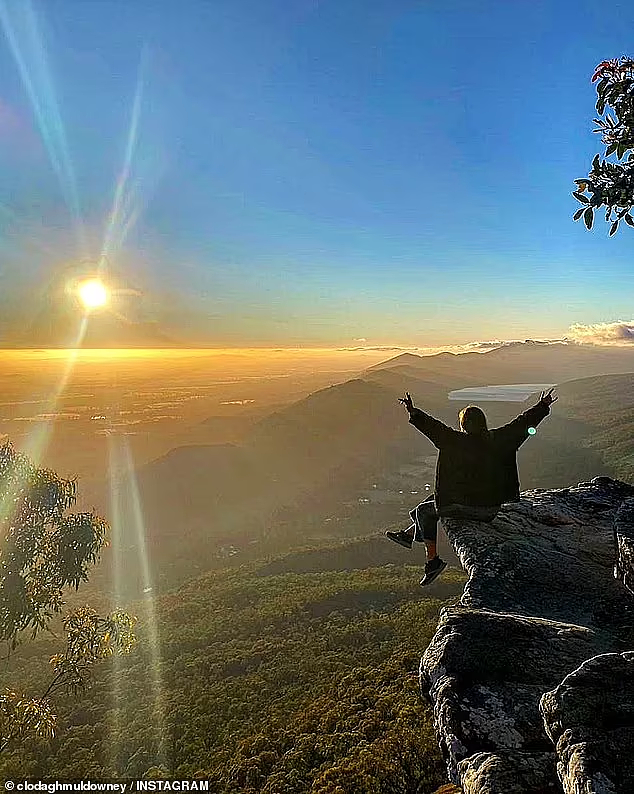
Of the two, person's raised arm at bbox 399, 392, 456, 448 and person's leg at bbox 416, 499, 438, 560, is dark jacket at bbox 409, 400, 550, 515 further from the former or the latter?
person's leg at bbox 416, 499, 438, 560

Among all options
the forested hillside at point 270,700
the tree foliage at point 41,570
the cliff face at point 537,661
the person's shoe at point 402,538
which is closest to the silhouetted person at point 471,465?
the person's shoe at point 402,538

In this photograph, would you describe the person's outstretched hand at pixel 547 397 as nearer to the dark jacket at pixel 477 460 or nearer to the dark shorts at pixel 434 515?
the dark jacket at pixel 477 460

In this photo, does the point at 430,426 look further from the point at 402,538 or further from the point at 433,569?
the point at 433,569

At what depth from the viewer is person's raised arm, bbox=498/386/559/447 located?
9242mm

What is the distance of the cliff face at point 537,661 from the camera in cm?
381

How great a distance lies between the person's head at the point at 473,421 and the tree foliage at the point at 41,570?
12.2m

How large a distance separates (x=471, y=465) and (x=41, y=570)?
43.0 feet

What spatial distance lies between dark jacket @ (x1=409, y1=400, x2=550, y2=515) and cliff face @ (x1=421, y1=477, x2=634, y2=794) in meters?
0.71

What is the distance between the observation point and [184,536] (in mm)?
131375

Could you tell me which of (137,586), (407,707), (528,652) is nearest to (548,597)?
(528,652)

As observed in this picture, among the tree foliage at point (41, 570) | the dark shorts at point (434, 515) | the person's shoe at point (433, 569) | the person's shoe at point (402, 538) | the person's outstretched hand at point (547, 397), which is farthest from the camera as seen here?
the tree foliage at point (41, 570)

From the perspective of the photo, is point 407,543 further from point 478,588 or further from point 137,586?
point 137,586

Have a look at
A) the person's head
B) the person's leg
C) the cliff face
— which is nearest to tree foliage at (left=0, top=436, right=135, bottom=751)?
the person's leg

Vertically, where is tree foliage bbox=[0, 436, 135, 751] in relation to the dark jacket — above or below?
below
